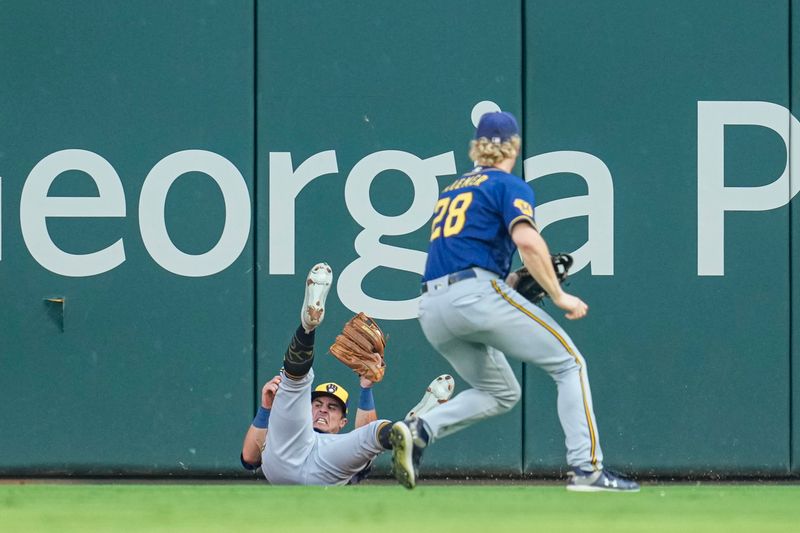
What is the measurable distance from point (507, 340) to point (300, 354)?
1575 millimetres

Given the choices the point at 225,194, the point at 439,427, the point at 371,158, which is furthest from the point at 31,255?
the point at 439,427

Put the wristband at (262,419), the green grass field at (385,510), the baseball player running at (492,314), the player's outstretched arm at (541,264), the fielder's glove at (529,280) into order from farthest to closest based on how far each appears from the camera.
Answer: the wristband at (262,419) → the fielder's glove at (529,280) → the baseball player running at (492,314) → the player's outstretched arm at (541,264) → the green grass field at (385,510)

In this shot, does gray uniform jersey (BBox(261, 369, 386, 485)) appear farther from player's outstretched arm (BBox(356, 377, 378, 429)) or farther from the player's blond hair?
the player's blond hair

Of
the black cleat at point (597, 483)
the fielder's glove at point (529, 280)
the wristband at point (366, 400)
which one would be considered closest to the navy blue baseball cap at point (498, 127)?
the fielder's glove at point (529, 280)

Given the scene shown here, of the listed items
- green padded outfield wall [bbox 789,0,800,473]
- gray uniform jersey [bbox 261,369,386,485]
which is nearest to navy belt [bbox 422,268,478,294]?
gray uniform jersey [bbox 261,369,386,485]

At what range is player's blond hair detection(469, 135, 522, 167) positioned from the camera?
6.26 metres

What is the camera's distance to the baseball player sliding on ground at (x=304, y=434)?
7285 mm

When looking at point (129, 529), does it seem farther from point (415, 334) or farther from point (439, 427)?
point (415, 334)

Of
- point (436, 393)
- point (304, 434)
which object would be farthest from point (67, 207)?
point (436, 393)

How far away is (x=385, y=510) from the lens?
5.41 m

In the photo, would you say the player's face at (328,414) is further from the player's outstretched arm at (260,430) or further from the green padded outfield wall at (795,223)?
the green padded outfield wall at (795,223)

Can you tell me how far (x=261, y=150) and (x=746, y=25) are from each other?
3175 millimetres

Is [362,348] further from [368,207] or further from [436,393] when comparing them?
[368,207]

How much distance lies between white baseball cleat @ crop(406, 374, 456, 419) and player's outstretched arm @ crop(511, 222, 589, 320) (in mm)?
2492
